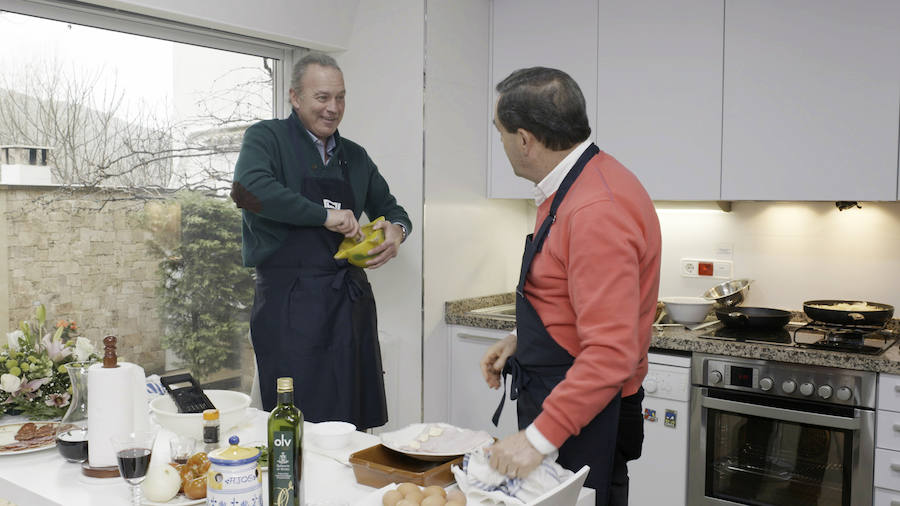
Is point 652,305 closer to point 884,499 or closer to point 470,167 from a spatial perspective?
point 884,499

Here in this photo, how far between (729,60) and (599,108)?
1.79ft

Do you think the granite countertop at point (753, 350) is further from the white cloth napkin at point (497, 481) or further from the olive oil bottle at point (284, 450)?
the olive oil bottle at point (284, 450)

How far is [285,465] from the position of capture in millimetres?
1365

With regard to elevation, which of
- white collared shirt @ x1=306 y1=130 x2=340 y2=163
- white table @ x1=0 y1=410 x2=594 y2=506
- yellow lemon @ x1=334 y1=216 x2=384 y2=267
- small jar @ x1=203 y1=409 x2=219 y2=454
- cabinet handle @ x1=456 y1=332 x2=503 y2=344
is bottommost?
white table @ x1=0 y1=410 x2=594 y2=506

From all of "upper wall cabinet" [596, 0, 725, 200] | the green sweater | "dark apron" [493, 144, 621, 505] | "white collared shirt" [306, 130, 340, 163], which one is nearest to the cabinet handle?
the green sweater

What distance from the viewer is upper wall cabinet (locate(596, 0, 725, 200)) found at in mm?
3076

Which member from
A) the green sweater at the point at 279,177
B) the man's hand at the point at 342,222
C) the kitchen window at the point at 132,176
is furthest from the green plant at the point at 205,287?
the man's hand at the point at 342,222

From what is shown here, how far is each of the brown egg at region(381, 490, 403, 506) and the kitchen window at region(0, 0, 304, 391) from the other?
1.88m

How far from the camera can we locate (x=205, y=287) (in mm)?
3264

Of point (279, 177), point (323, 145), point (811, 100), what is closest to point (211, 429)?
point (279, 177)

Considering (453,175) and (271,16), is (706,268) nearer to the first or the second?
(453,175)

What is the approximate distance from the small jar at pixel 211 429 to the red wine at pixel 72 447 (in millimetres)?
275

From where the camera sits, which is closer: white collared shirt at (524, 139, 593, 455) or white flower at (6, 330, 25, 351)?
white collared shirt at (524, 139, 593, 455)

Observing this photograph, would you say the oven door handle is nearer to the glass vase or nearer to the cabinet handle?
the cabinet handle
